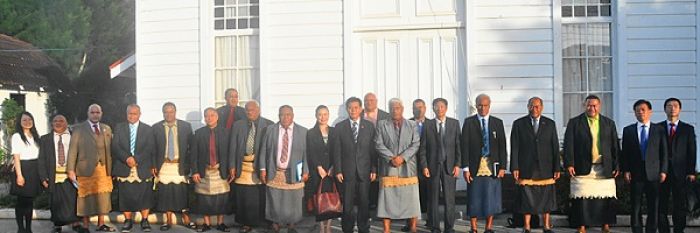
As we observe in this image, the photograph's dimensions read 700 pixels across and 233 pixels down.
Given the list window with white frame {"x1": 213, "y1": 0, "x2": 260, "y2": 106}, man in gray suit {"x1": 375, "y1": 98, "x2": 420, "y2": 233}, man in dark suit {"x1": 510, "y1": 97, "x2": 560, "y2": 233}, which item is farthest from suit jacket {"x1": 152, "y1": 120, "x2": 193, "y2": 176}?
man in dark suit {"x1": 510, "y1": 97, "x2": 560, "y2": 233}

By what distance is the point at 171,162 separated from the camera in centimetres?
1025

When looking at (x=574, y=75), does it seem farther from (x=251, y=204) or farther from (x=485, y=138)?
(x=251, y=204)

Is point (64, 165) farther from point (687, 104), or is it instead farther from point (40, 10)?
point (40, 10)

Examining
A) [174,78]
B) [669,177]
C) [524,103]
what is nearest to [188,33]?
[174,78]

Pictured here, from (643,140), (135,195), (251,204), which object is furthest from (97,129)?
(643,140)

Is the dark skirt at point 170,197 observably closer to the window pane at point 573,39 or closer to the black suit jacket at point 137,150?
the black suit jacket at point 137,150

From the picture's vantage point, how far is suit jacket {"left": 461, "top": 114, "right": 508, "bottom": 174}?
30.5ft

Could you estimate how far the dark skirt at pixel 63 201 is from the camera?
9883 mm

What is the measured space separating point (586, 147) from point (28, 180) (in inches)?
262

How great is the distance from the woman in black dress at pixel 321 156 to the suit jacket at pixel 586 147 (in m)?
2.76

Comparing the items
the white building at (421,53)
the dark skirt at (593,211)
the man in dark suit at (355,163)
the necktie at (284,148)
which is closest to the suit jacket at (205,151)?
the necktie at (284,148)

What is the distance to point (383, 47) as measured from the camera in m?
12.0

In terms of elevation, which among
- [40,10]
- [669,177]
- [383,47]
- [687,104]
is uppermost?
[40,10]

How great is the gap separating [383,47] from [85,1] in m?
21.3
